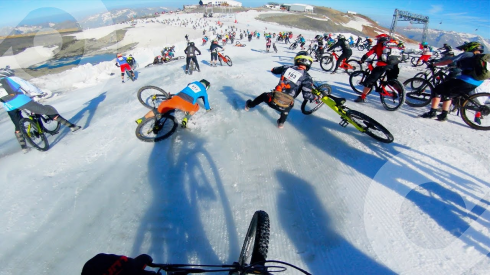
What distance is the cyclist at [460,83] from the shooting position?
170 inches

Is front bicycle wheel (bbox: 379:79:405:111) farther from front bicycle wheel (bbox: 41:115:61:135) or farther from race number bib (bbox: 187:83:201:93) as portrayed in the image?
front bicycle wheel (bbox: 41:115:61:135)

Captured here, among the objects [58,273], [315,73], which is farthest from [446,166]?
[315,73]

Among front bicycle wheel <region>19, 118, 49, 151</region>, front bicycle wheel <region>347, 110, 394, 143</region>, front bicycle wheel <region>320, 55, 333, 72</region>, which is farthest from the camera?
front bicycle wheel <region>320, 55, 333, 72</region>

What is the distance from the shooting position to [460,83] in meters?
Answer: 4.48

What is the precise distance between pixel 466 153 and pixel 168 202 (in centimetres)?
563

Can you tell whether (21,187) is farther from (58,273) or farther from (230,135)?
(230,135)

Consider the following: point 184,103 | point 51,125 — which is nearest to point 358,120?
point 184,103

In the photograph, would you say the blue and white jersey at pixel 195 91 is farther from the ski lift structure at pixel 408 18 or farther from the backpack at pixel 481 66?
the ski lift structure at pixel 408 18

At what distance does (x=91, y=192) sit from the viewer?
12.1ft

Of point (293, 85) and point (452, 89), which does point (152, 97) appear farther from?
point (452, 89)

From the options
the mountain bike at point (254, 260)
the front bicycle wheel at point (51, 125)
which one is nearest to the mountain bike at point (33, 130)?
the front bicycle wheel at point (51, 125)

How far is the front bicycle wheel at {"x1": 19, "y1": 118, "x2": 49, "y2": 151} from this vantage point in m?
4.88

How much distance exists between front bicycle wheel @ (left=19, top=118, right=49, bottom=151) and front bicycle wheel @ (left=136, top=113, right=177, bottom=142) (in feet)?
7.42

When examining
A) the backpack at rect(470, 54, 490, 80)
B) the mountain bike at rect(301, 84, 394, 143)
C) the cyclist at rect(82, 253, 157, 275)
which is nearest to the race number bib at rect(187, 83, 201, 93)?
the mountain bike at rect(301, 84, 394, 143)
